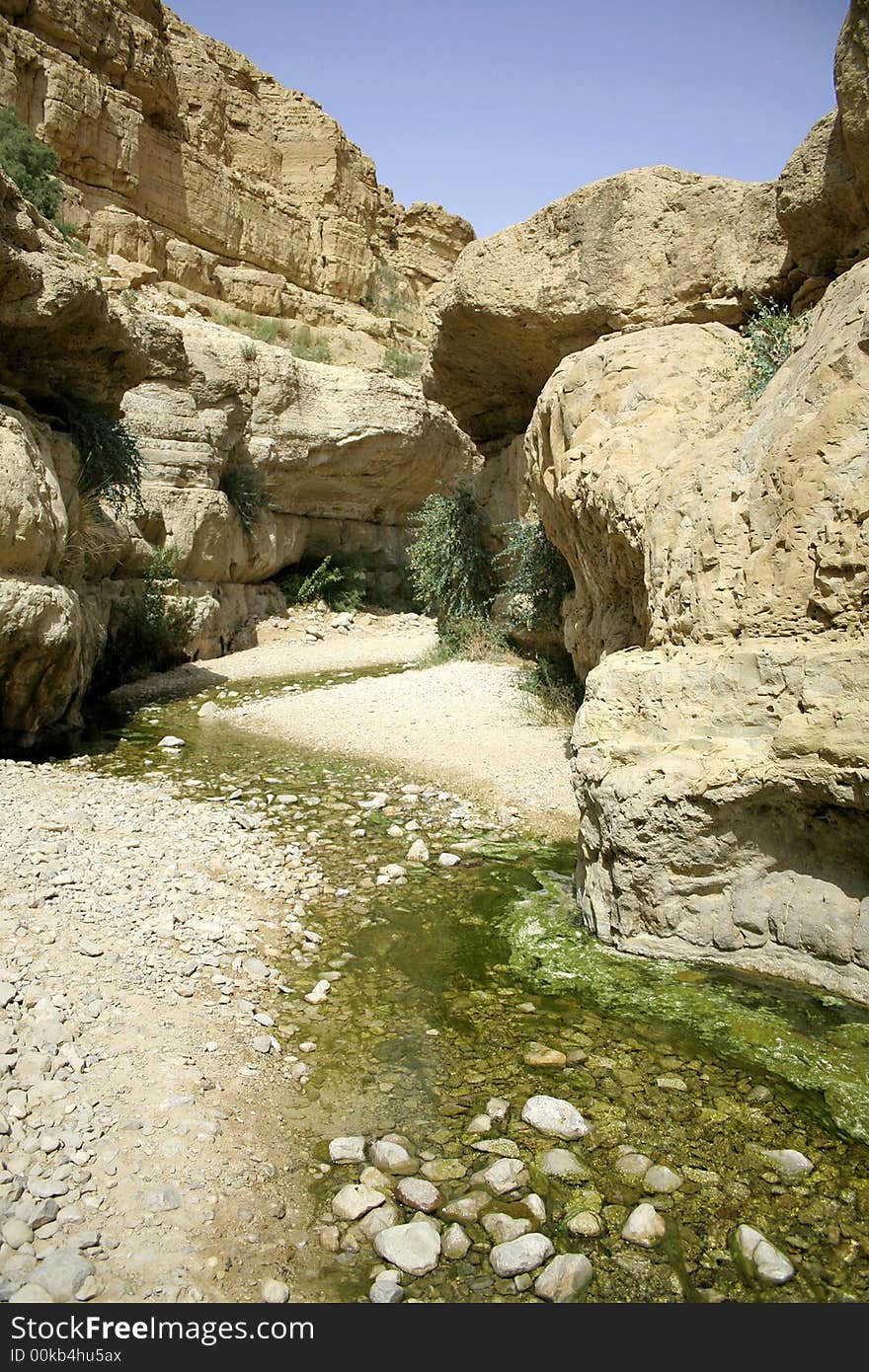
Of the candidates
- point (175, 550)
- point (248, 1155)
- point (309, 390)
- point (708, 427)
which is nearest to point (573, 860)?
point (708, 427)

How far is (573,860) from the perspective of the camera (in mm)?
5527

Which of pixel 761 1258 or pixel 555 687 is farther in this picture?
pixel 555 687

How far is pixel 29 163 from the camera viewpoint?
15.0m

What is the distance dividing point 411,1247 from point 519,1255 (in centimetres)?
30

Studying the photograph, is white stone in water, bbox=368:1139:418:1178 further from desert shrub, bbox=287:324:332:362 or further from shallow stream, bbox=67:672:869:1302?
desert shrub, bbox=287:324:332:362

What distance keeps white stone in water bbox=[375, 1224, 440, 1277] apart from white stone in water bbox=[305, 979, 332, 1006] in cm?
136

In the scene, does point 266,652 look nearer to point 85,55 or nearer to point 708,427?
point 708,427

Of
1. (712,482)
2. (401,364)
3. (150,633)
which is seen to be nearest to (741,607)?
(712,482)

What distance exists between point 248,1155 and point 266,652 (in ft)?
36.5

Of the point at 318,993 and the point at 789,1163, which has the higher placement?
the point at 789,1163

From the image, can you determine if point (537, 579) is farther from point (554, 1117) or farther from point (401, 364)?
point (401, 364)

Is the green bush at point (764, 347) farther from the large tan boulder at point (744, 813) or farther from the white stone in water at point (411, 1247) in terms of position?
the white stone in water at point (411, 1247)

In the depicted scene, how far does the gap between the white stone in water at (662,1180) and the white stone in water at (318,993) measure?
62.1 inches

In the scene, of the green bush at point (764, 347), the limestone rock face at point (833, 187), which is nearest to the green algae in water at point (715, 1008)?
the green bush at point (764, 347)
